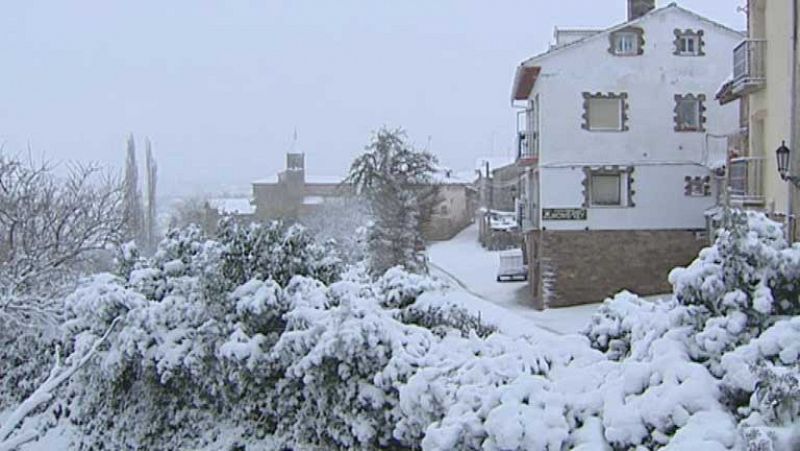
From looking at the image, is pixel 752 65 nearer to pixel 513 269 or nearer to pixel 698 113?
pixel 698 113

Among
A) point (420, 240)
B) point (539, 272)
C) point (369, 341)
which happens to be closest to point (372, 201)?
point (420, 240)

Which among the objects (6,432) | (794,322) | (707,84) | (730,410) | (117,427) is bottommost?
(117,427)

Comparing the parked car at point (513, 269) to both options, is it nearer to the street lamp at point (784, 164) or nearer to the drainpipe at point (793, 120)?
the drainpipe at point (793, 120)

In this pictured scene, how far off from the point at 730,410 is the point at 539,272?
20.2m

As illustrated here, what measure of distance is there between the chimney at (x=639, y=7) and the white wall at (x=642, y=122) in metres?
2.49

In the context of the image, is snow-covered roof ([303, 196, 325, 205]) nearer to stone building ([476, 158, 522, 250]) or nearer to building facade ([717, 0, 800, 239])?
stone building ([476, 158, 522, 250])

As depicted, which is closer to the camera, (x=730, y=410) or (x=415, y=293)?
(x=730, y=410)

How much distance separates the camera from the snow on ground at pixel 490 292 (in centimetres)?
1334

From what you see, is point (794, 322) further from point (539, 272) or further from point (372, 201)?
point (372, 201)

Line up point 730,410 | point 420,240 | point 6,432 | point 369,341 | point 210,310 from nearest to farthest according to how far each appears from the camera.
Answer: point 730,410 → point 6,432 → point 369,341 → point 210,310 → point 420,240

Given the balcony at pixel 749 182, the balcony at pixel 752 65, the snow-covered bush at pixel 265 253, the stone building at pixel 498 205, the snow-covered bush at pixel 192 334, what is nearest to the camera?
the snow-covered bush at pixel 192 334

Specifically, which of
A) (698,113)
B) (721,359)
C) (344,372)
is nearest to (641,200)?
(698,113)

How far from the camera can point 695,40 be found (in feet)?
77.6

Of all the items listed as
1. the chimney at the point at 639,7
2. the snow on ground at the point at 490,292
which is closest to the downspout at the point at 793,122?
the snow on ground at the point at 490,292
